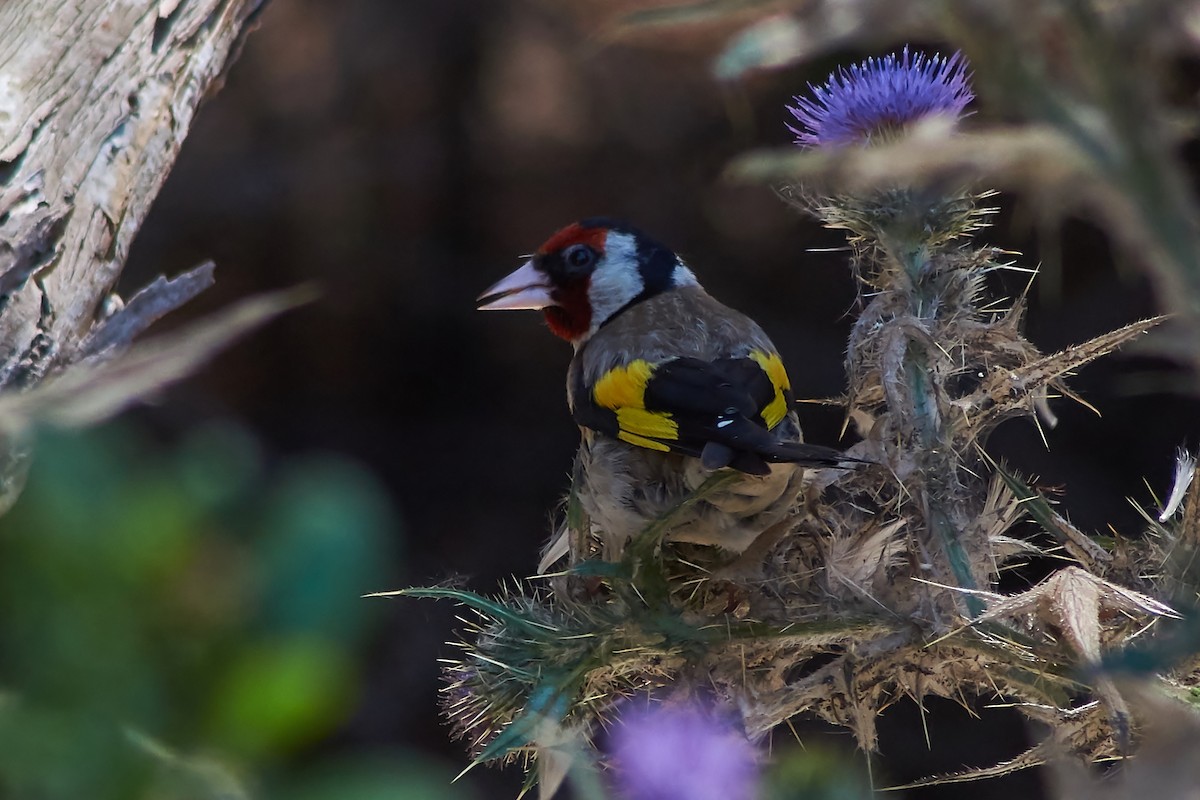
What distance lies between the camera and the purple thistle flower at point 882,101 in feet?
4.28

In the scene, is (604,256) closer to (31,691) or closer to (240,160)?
(31,691)

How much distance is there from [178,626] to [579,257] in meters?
1.64

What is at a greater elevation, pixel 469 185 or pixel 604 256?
pixel 604 256

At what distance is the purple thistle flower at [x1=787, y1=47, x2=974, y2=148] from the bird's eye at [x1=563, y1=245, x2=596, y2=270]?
655 mm

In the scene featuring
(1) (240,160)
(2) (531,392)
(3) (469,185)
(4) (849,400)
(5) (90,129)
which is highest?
(5) (90,129)


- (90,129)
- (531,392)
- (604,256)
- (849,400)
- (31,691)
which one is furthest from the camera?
(531,392)

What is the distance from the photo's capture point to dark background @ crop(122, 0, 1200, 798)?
11.3ft

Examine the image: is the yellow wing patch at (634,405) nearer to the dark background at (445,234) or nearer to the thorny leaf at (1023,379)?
the thorny leaf at (1023,379)

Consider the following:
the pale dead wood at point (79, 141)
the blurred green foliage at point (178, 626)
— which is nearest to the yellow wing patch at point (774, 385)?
the pale dead wood at point (79, 141)

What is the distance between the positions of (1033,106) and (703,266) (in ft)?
10.2

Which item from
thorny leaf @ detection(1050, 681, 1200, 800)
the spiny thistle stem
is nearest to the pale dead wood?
the spiny thistle stem

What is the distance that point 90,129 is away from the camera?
1.46 m

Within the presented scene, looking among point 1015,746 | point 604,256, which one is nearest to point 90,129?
point 604,256

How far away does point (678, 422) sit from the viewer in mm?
1437
